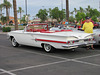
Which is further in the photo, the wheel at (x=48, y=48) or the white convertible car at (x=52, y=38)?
the wheel at (x=48, y=48)

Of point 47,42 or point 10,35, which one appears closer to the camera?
point 47,42

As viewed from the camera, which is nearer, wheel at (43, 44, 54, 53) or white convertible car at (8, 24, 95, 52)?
white convertible car at (8, 24, 95, 52)

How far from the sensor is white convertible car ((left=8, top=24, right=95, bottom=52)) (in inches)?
300

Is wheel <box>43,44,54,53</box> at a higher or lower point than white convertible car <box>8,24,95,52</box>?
lower

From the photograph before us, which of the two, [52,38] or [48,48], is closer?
[52,38]

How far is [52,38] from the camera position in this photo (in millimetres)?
8078

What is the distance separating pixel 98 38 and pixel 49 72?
481 cm

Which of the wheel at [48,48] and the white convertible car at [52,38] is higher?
the white convertible car at [52,38]

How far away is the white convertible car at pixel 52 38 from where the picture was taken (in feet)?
25.0

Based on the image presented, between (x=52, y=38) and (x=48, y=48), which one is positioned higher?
(x=52, y=38)

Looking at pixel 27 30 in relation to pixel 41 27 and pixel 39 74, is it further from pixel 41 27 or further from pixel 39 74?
pixel 39 74

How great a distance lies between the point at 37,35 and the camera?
886cm

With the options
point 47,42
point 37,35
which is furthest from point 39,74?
point 37,35

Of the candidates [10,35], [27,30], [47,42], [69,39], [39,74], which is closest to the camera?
[39,74]
